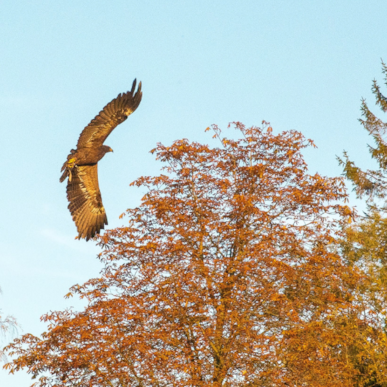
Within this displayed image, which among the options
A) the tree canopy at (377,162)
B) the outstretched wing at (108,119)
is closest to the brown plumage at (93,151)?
the outstretched wing at (108,119)

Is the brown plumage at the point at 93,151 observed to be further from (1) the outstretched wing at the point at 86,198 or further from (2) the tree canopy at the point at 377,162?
(2) the tree canopy at the point at 377,162

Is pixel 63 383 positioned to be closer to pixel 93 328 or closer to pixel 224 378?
pixel 93 328

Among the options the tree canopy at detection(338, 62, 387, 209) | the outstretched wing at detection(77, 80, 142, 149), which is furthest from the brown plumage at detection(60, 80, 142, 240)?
the tree canopy at detection(338, 62, 387, 209)

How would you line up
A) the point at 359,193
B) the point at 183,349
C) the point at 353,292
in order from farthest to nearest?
the point at 359,193, the point at 353,292, the point at 183,349

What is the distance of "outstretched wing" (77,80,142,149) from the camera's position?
1555cm

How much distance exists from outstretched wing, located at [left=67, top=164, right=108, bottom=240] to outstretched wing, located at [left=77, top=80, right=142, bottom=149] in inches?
27.6

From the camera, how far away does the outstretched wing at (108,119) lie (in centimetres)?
1555

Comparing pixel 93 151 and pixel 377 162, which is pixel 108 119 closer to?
pixel 93 151

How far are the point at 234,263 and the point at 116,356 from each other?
3.03 meters

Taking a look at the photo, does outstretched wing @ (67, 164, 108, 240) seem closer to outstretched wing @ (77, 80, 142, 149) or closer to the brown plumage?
the brown plumage

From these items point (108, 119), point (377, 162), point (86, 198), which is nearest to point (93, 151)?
point (108, 119)

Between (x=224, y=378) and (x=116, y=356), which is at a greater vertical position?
(x=116, y=356)

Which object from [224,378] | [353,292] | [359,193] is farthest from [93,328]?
[359,193]

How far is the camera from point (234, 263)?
12555 mm
